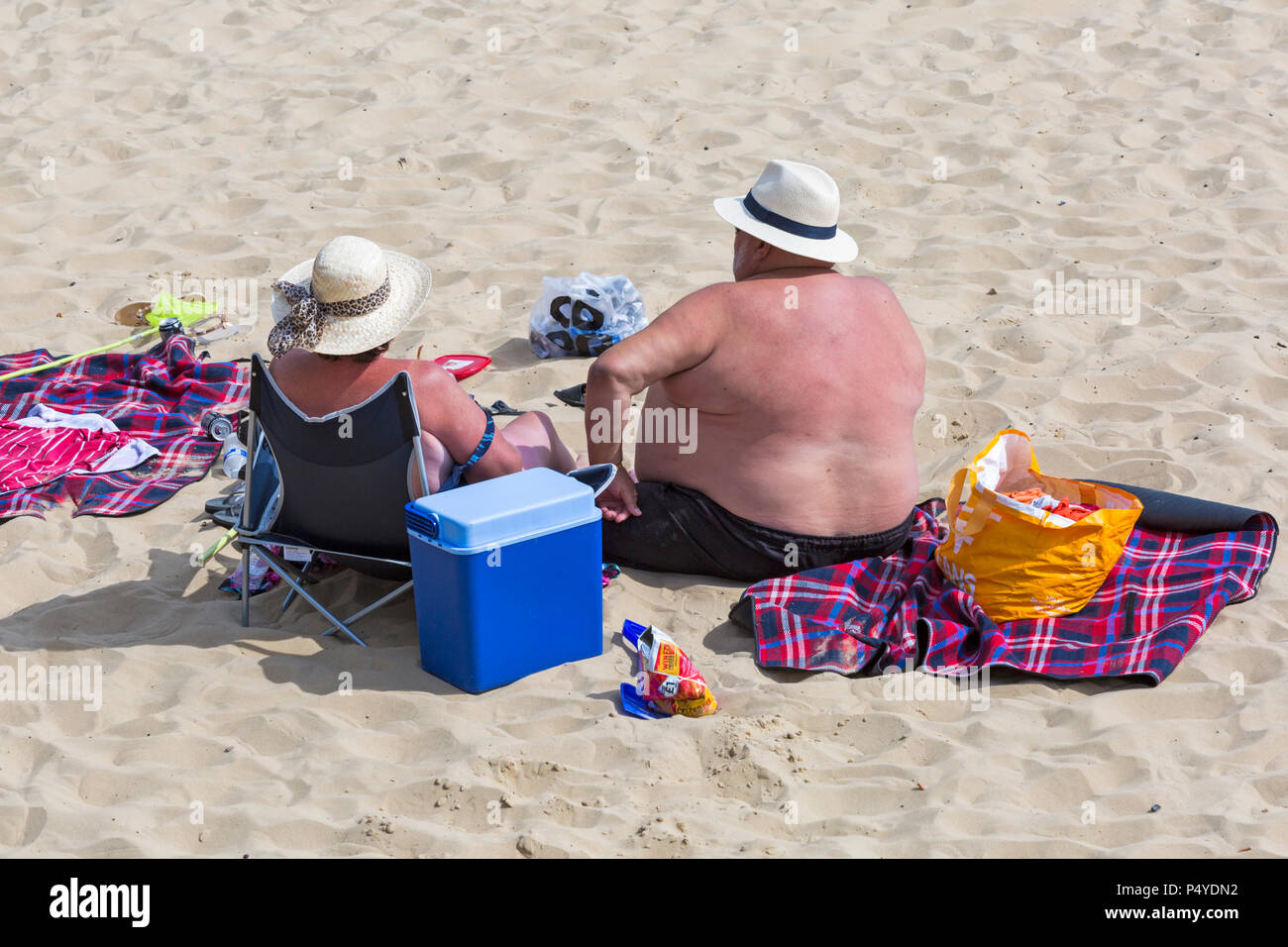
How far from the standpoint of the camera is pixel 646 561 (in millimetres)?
4082

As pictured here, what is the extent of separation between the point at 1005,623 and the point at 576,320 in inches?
90.9

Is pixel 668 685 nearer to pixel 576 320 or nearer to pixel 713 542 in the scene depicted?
pixel 713 542

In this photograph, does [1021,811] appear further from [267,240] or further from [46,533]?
[267,240]

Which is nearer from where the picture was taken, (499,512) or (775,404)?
(499,512)

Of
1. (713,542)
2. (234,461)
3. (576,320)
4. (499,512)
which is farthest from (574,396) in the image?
(499,512)

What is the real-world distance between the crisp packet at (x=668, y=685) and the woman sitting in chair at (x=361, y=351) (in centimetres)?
79

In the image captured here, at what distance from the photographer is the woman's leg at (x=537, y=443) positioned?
4.09 metres

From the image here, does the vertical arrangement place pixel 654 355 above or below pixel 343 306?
below

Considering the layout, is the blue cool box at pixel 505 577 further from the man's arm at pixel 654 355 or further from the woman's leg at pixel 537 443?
the woman's leg at pixel 537 443

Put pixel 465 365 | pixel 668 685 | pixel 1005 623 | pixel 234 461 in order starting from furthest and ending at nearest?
1. pixel 465 365
2. pixel 234 461
3. pixel 1005 623
4. pixel 668 685

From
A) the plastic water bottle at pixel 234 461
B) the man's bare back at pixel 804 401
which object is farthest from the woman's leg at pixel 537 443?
the plastic water bottle at pixel 234 461

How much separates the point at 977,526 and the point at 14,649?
255cm

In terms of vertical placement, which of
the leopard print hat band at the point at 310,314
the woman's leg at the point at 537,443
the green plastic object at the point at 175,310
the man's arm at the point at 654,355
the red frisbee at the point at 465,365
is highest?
the leopard print hat band at the point at 310,314

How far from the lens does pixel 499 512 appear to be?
11.2 ft
